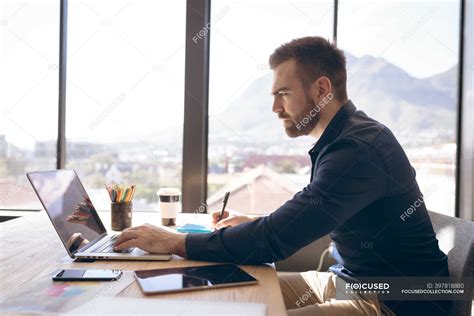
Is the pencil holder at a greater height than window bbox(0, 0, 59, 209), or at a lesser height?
lesser

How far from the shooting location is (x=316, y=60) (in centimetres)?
155

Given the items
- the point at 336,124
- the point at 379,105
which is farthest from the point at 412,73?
the point at 336,124

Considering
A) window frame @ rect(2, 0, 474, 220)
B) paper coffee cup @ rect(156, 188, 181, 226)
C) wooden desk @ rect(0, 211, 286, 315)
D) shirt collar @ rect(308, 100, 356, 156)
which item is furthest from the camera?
window frame @ rect(2, 0, 474, 220)

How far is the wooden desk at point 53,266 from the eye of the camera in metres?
0.88

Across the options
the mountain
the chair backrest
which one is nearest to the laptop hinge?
the chair backrest

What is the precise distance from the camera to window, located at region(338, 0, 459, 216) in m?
2.61

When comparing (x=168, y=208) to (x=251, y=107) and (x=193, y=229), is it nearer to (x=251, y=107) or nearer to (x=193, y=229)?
(x=193, y=229)

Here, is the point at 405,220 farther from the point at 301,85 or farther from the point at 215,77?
the point at 215,77

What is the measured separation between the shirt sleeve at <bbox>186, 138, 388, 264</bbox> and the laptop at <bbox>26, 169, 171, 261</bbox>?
165 millimetres

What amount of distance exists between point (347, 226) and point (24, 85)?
7.51 feet

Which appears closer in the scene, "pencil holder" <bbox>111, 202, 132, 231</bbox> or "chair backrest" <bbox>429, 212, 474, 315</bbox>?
"chair backrest" <bbox>429, 212, 474, 315</bbox>

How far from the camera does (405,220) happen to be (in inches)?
48.9

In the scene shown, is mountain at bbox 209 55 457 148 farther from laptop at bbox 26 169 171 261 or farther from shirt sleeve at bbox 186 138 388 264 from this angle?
shirt sleeve at bbox 186 138 388 264

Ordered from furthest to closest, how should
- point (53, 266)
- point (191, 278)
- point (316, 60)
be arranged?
point (316, 60) → point (53, 266) → point (191, 278)
